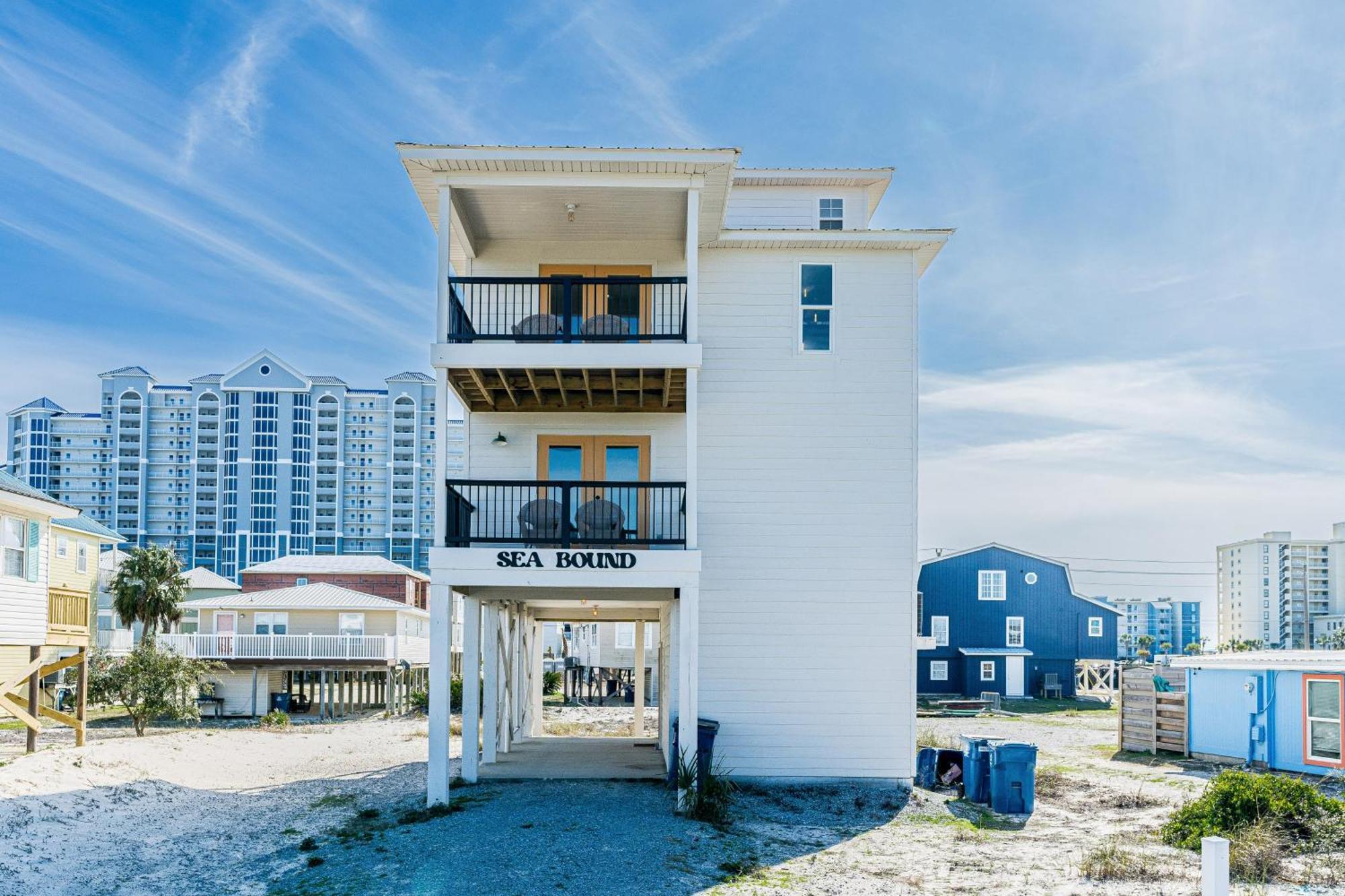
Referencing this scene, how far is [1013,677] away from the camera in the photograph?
4556cm

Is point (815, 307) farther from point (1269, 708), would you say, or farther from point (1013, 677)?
point (1013, 677)

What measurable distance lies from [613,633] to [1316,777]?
33.1 metres

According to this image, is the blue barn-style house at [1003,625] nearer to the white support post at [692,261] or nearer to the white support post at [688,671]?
the white support post at [688,671]

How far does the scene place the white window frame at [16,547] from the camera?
2097 centimetres

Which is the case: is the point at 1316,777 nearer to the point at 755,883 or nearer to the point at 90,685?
the point at 755,883

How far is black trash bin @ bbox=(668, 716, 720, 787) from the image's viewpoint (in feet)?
50.5

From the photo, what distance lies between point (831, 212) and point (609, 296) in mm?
5173

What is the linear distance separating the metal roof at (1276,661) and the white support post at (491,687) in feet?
44.6

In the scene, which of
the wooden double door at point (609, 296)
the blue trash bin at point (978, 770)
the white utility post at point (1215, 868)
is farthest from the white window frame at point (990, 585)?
the white utility post at point (1215, 868)

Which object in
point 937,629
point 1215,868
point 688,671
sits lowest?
point 937,629

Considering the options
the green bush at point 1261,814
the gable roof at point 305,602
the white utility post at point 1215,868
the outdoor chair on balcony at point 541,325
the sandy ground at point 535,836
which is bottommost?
the sandy ground at point 535,836

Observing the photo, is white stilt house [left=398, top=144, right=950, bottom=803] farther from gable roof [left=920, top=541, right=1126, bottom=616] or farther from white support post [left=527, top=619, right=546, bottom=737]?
gable roof [left=920, top=541, right=1126, bottom=616]

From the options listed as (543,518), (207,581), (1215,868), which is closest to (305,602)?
(207,581)

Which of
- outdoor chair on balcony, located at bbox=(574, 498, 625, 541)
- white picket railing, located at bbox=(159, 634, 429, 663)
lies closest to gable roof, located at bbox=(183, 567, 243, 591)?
white picket railing, located at bbox=(159, 634, 429, 663)
